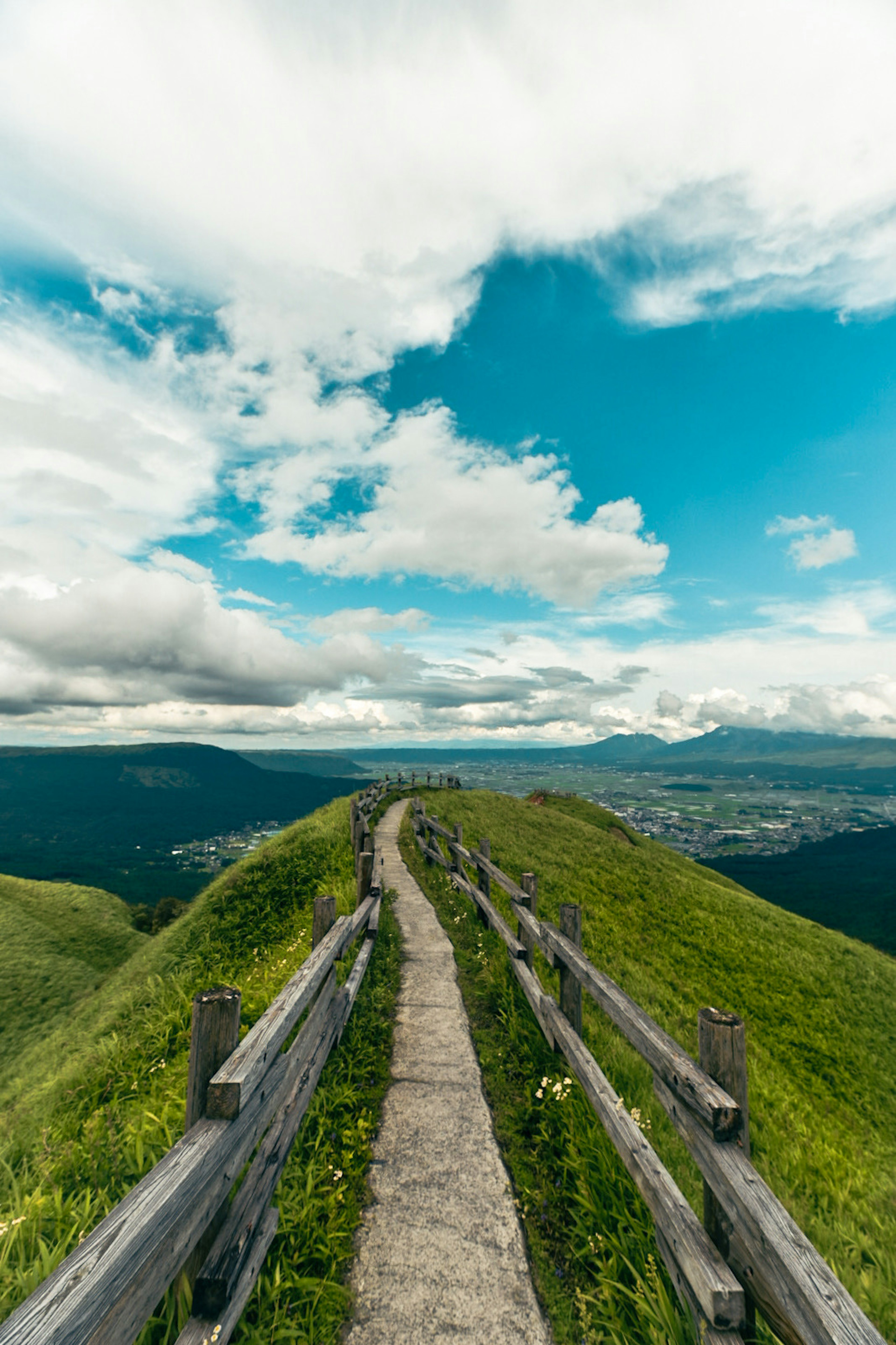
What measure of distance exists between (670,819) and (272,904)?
588 ft

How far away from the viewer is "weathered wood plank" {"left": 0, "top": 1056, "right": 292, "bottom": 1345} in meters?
1.82

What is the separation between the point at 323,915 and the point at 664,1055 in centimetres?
390

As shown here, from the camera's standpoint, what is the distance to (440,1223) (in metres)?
4.36

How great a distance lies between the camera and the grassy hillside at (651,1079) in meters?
3.97

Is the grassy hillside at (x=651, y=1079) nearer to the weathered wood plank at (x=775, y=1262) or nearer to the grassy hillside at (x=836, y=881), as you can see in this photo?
the weathered wood plank at (x=775, y=1262)

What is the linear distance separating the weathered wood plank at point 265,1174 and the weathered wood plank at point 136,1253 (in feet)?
1.23

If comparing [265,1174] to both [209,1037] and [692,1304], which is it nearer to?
[209,1037]

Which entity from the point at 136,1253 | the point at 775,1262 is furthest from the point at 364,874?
the point at 775,1262

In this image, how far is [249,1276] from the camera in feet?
11.1

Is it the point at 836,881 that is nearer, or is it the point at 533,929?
the point at 533,929

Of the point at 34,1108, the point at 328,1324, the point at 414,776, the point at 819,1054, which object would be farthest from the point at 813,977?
the point at 414,776

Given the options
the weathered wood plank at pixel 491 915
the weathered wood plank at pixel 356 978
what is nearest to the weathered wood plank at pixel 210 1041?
the weathered wood plank at pixel 356 978

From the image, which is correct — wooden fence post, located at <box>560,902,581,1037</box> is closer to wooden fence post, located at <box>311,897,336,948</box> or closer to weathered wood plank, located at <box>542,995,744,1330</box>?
weathered wood plank, located at <box>542,995,744,1330</box>

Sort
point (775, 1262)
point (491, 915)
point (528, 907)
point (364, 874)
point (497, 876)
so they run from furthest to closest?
1. point (491, 915)
2. point (497, 876)
3. point (364, 874)
4. point (528, 907)
5. point (775, 1262)
